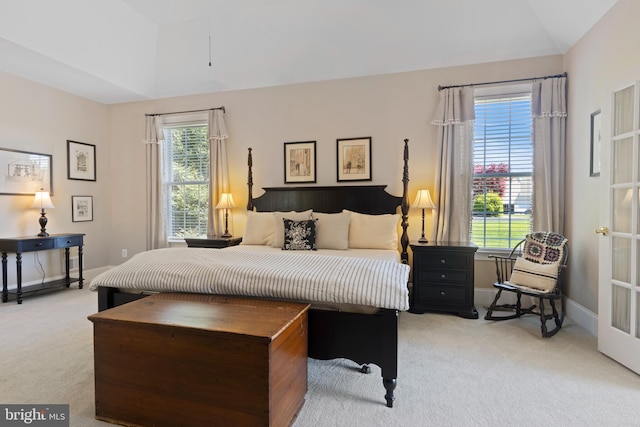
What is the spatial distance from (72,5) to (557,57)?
540 cm

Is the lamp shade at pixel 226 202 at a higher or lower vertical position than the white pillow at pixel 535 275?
higher

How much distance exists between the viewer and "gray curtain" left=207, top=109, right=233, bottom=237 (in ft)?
15.7

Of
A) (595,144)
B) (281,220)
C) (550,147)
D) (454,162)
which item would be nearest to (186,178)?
(281,220)

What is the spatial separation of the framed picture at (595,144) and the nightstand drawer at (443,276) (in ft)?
4.90

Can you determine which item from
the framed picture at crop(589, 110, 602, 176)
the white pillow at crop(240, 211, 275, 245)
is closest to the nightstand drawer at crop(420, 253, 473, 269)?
the framed picture at crop(589, 110, 602, 176)

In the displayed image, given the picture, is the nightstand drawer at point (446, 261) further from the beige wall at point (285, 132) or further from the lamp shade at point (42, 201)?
the lamp shade at point (42, 201)

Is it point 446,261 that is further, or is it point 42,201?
point 42,201

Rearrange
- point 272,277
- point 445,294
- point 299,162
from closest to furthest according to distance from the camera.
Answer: point 272,277
point 445,294
point 299,162

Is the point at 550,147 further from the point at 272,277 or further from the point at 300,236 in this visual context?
the point at 272,277

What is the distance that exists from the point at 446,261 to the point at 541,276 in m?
0.86

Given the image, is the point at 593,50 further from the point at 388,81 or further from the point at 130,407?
the point at 130,407

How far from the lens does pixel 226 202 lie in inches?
181

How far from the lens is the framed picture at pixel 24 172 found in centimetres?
413

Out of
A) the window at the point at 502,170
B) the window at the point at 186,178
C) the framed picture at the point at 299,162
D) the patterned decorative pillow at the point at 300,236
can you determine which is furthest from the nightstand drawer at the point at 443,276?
the window at the point at 186,178
